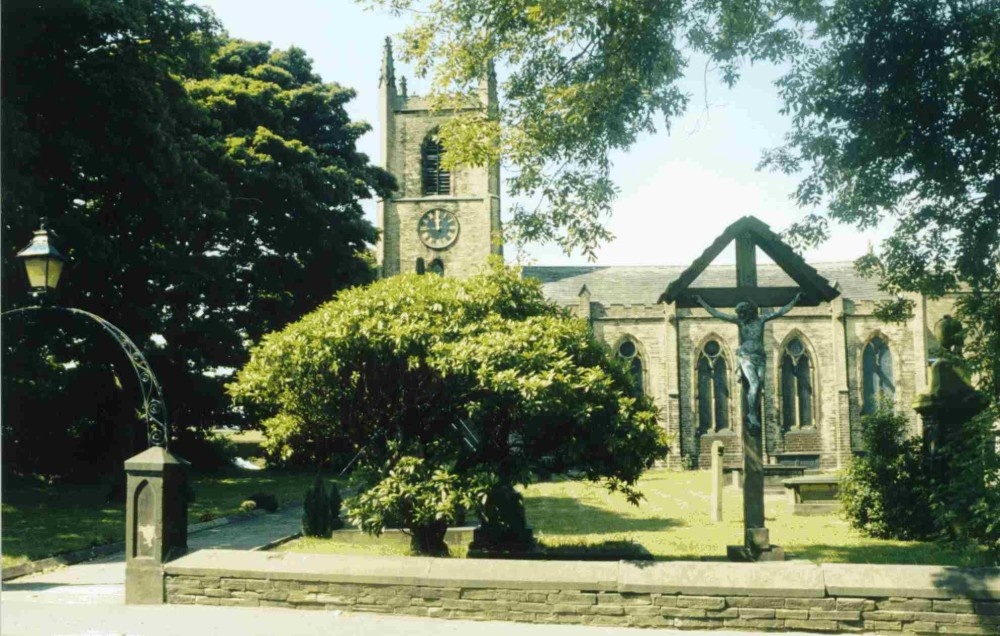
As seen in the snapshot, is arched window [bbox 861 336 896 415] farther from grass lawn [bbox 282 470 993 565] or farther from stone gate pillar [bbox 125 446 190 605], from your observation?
stone gate pillar [bbox 125 446 190 605]

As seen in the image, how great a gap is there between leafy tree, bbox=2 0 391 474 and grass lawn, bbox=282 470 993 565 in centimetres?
964

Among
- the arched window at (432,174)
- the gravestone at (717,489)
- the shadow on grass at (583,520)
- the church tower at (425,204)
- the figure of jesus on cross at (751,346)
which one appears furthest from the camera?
the arched window at (432,174)

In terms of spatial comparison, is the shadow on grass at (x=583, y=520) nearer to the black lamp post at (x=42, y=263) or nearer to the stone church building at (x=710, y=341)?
the black lamp post at (x=42, y=263)

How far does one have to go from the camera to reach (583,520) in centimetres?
1708

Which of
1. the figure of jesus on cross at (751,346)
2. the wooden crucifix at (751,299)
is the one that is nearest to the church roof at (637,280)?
the wooden crucifix at (751,299)

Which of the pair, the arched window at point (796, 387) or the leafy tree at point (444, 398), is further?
the arched window at point (796, 387)

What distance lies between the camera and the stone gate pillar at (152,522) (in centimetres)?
870

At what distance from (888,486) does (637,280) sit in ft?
115

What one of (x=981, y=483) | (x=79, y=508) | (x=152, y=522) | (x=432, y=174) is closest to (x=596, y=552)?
(x=981, y=483)

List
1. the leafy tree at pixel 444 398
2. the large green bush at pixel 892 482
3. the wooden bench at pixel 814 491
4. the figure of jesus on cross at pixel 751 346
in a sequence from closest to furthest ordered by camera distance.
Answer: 1. the leafy tree at pixel 444 398
2. the figure of jesus on cross at pixel 751 346
3. the large green bush at pixel 892 482
4. the wooden bench at pixel 814 491

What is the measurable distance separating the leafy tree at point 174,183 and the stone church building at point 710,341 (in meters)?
11.2

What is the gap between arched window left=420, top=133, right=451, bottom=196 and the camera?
46.3 meters

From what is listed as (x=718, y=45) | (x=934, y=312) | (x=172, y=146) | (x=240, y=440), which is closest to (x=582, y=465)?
(x=718, y=45)

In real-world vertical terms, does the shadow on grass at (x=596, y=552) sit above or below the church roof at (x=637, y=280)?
below
